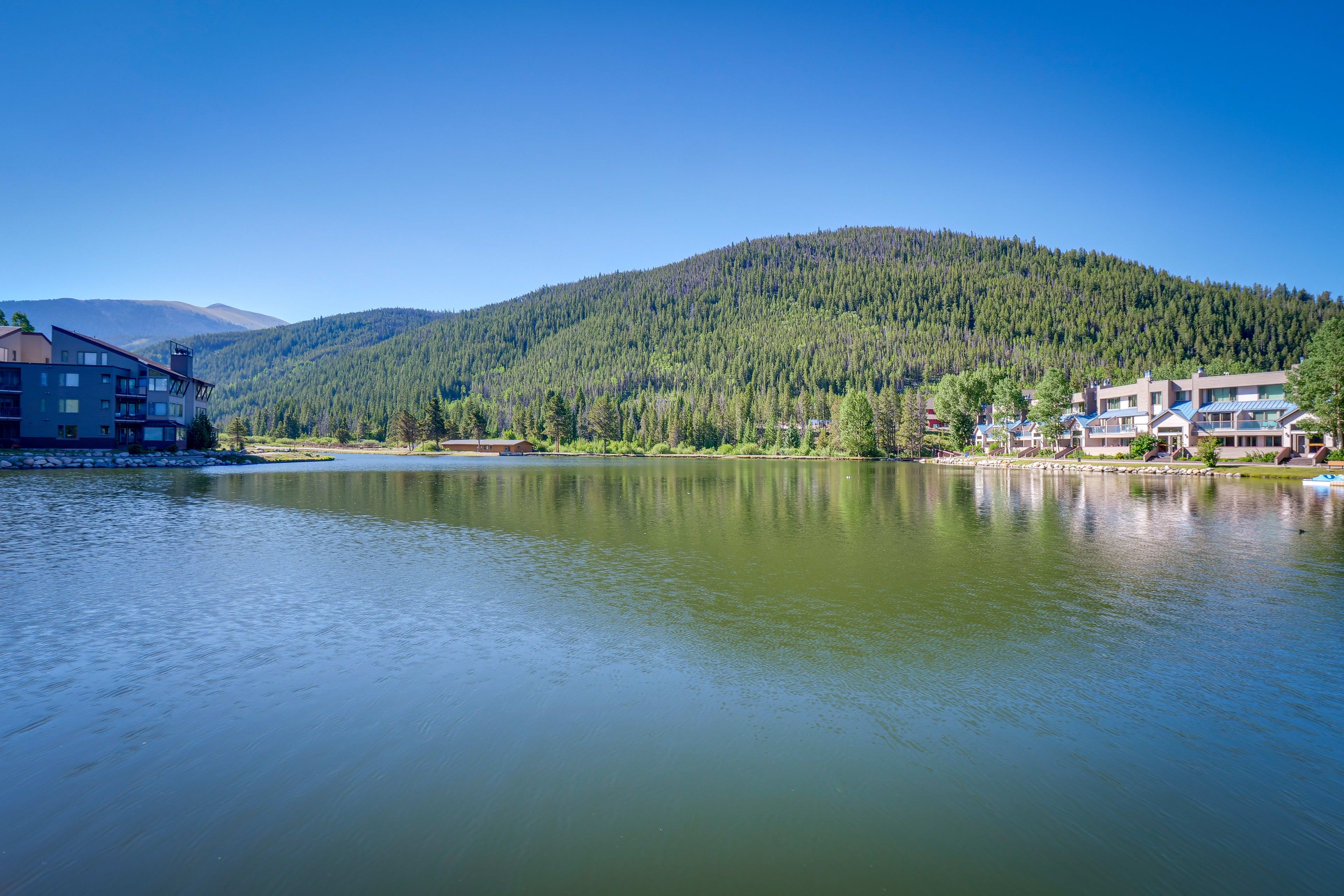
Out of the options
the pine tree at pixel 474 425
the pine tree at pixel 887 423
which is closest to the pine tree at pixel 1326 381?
the pine tree at pixel 887 423

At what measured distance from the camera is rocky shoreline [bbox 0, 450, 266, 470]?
177 ft

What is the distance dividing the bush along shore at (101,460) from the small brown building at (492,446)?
79188 millimetres

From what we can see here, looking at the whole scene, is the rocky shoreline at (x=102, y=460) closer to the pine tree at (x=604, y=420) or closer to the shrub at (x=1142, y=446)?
the pine tree at (x=604, y=420)

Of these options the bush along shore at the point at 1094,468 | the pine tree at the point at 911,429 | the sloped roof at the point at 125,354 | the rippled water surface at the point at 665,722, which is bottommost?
the rippled water surface at the point at 665,722

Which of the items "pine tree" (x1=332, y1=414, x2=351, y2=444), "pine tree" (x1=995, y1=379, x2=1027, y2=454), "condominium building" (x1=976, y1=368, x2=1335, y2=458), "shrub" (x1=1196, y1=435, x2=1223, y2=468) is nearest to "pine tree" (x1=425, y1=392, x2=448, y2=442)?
"pine tree" (x1=332, y1=414, x2=351, y2=444)

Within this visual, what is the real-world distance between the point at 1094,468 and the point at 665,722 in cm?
7685

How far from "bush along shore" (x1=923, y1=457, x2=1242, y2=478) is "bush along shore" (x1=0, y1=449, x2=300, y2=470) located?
86710 mm

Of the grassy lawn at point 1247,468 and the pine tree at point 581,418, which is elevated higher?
the pine tree at point 581,418

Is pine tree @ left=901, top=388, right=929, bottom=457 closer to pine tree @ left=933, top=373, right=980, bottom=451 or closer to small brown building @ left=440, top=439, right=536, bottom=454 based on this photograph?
pine tree @ left=933, top=373, right=980, bottom=451

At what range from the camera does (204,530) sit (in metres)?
23.2

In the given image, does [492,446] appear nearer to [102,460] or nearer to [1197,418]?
[102,460]

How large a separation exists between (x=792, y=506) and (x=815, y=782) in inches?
1123

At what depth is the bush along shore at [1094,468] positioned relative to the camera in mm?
60906

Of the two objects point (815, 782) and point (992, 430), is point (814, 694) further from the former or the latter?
point (992, 430)
